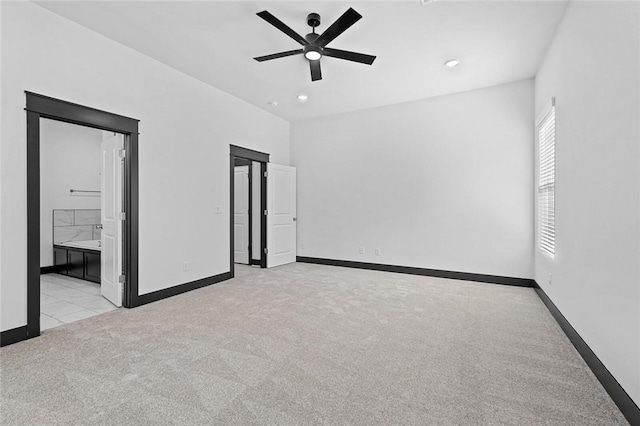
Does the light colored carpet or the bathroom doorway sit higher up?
the bathroom doorway

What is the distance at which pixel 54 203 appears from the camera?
5.70 metres

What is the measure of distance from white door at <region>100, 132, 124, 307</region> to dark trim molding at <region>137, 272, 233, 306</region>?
28cm

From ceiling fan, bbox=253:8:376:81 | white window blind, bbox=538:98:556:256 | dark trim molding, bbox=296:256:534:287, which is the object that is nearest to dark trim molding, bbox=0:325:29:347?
ceiling fan, bbox=253:8:376:81

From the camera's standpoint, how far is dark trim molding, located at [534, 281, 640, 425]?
1692 mm

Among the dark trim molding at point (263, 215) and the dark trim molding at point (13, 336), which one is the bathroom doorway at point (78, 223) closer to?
the dark trim molding at point (13, 336)

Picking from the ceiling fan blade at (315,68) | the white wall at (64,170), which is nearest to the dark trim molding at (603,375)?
the ceiling fan blade at (315,68)

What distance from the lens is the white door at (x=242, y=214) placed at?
646 cm

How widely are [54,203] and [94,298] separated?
2.80 m

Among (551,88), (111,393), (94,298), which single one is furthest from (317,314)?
(551,88)

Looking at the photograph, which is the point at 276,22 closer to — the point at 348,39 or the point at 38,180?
the point at 348,39

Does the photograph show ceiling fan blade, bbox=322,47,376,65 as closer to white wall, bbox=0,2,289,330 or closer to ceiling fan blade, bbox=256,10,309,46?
ceiling fan blade, bbox=256,10,309,46

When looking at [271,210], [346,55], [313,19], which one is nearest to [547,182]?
[346,55]

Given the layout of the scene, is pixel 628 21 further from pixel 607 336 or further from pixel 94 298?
pixel 94 298

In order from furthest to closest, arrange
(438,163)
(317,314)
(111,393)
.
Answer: (438,163), (317,314), (111,393)
